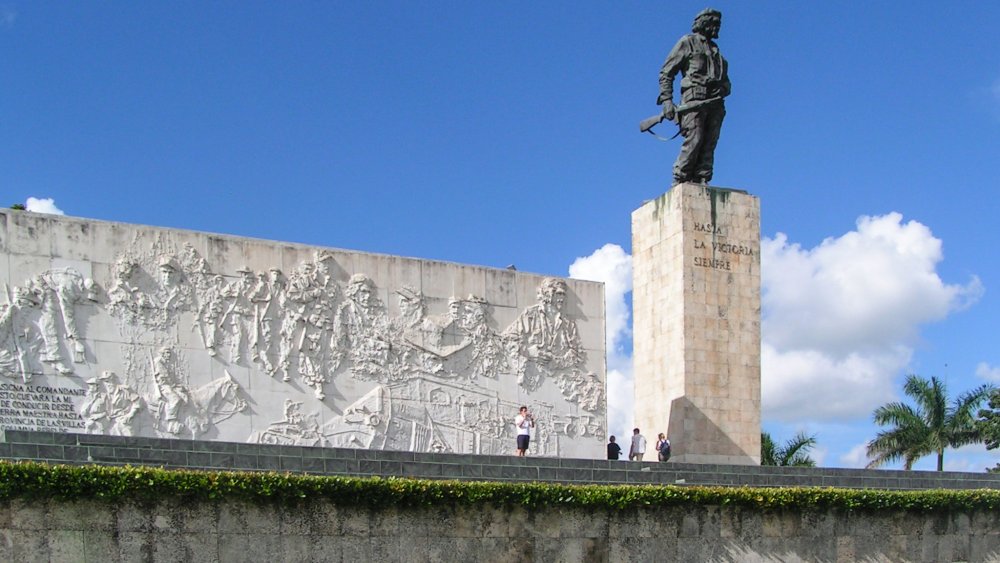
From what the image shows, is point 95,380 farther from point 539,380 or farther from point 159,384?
point 539,380

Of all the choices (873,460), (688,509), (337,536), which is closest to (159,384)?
(337,536)

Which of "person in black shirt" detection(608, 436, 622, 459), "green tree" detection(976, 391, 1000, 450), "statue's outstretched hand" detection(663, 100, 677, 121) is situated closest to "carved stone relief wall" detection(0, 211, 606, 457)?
"person in black shirt" detection(608, 436, 622, 459)

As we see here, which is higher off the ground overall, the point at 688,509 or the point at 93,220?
the point at 93,220

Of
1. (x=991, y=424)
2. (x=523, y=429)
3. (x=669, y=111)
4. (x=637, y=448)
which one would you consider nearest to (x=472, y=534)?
(x=523, y=429)

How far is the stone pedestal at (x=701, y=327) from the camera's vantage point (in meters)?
17.8

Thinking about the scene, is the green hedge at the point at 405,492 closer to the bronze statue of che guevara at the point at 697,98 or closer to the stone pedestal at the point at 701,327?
the stone pedestal at the point at 701,327

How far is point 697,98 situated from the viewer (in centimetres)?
1867

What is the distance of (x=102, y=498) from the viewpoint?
11.2 m

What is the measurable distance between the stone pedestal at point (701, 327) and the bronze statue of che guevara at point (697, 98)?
0.46 meters

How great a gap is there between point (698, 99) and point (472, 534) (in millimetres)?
8145

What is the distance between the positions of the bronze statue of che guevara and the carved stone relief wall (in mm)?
2201

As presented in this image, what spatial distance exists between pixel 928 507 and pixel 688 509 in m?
3.03

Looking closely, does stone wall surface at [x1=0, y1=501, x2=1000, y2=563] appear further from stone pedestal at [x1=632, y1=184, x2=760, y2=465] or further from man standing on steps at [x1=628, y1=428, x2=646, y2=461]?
stone pedestal at [x1=632, y1=184, x2=760, y2=465]

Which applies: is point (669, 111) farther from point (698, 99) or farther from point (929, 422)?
point (929, 422)
